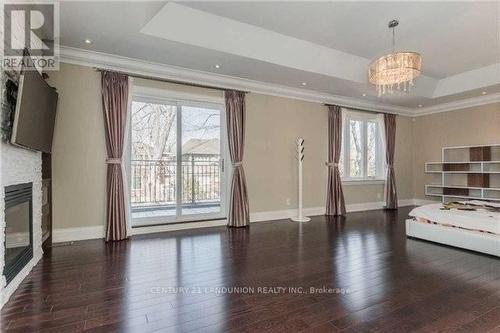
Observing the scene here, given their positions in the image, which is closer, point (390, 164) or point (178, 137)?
point (178, 137)

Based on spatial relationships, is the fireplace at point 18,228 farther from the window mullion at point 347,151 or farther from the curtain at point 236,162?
the window mullion at point 347,151

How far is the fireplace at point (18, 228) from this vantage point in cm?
247

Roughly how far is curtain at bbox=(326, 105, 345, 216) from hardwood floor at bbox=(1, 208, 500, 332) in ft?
7.30

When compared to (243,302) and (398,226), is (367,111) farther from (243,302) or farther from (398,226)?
(243,302)

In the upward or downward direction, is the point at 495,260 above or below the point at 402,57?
below

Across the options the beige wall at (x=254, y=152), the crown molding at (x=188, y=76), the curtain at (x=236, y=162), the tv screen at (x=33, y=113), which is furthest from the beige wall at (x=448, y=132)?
the tv screen at (x=33, y=113)

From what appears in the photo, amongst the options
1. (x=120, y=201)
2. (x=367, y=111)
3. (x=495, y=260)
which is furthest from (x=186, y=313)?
(x=367, y=111)

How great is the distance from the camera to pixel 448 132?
23.6ft

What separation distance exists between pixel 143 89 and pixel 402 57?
3966 millimetres

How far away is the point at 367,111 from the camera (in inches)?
280

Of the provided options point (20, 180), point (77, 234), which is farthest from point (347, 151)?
point (20, 180)

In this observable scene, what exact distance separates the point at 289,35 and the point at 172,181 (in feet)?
10.5

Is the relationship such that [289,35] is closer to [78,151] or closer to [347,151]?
[347,151]

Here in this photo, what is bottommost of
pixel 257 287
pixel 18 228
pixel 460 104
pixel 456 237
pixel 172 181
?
pixel 257 287
